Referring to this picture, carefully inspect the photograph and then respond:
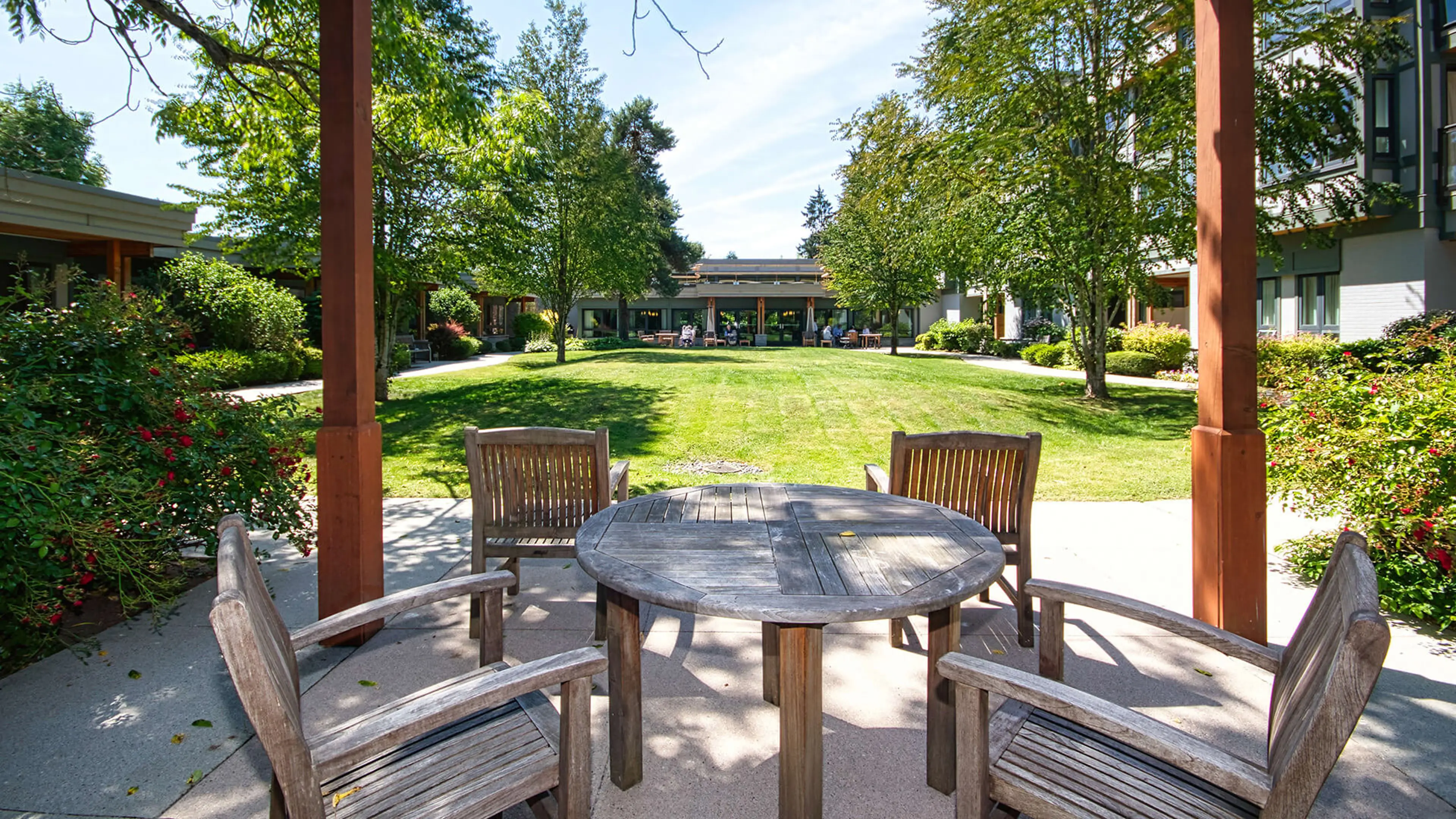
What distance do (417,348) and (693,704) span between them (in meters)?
22.2

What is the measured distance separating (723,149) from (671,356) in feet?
52.8

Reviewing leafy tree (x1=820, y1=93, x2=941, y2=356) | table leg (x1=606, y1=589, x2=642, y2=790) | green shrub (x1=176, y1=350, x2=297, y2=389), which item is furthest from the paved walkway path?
leafy tree (x1=820, y1=93, x2=941, y2=356)

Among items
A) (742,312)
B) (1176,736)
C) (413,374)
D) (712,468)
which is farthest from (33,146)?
(742,312)

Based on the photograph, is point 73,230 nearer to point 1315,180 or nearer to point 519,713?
point 519,713

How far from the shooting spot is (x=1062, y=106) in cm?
1206

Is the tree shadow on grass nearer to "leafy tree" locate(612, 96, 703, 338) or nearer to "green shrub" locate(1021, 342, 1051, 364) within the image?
"green shrub" locate(1021, 342, 1051, 364)

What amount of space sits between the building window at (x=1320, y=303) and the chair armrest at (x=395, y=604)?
63.9ft

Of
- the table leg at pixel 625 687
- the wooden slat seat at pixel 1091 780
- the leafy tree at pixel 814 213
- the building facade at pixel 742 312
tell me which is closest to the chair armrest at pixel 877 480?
the table leg at pixel 625 687

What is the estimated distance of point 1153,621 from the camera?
6.86ft

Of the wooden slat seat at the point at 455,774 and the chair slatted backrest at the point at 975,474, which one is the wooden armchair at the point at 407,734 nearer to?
the wooden slat seat at the point at 455,774

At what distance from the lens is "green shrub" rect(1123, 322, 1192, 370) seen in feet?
58.6

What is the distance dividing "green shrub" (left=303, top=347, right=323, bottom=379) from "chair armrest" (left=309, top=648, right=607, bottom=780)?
16.7 m

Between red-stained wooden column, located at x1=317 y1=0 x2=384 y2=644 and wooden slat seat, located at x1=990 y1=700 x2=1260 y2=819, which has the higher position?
red-stained wooden column, located at x1=317 y1=0 x2=384 y2=644

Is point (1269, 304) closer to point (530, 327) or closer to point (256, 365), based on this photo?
point (256, 365)
